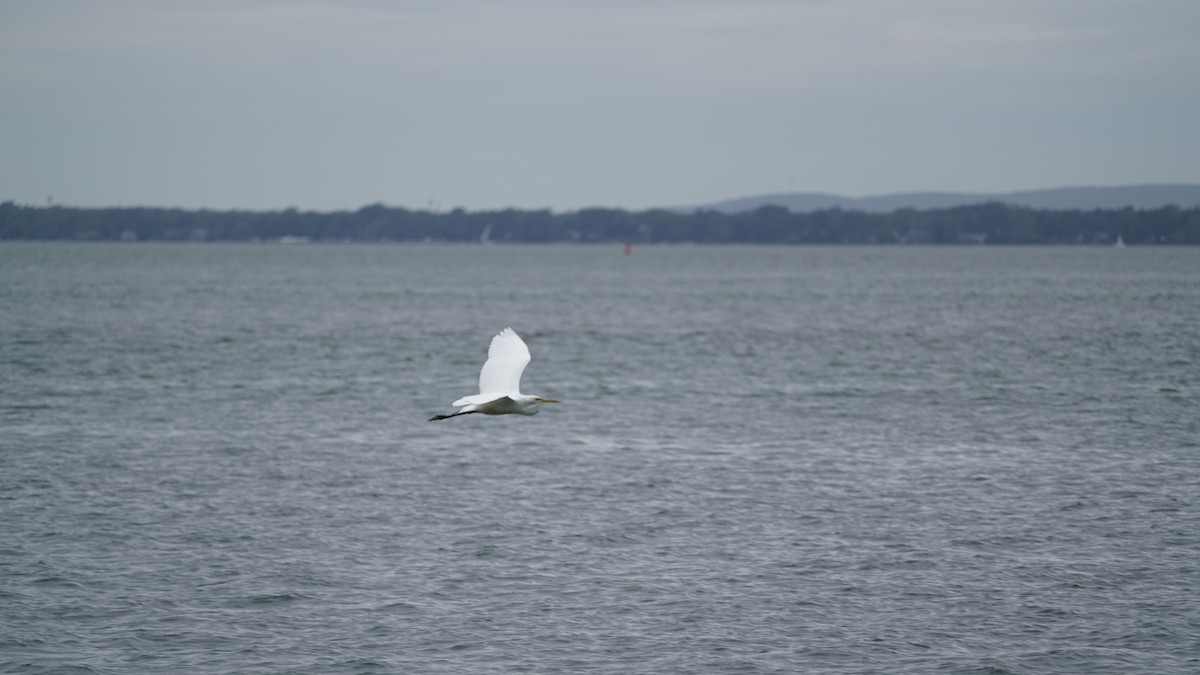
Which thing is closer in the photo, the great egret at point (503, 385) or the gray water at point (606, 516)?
the gray water at point (606, 516)

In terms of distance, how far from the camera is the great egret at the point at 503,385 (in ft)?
60.8

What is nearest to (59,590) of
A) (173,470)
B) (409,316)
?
(173,470)

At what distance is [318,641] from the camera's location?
1816cm

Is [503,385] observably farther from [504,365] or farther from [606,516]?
[606,516]

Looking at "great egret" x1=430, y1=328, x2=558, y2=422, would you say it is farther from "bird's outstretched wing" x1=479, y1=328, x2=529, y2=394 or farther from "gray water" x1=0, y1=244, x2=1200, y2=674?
"gray water" x1=0, y1=244, x2=1200, y2=674

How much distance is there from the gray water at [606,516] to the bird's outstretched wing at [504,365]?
2.88m

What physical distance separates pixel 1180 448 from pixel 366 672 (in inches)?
838

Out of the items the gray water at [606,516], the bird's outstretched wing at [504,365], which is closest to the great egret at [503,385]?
the bird's outstretched wing at [504,365]

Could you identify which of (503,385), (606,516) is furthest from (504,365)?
(606,516)

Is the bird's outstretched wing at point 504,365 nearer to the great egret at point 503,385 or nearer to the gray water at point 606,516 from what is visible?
the great egret at point 503,385

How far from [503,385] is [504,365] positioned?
1.58ft

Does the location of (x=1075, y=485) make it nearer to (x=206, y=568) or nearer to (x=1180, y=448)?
(x=1180, y=448)

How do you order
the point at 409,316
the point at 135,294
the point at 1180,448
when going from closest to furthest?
the point at 1180,448 < the point at 409,316 < the point at 135,294

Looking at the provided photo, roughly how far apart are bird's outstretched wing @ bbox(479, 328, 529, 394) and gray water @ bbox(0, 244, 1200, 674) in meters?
2.88
